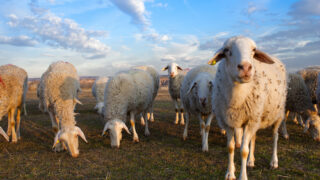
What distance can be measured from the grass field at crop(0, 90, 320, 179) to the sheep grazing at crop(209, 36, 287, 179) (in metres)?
1.01

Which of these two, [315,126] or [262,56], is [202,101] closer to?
[262,56]

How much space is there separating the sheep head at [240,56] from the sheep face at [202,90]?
2.49 metres

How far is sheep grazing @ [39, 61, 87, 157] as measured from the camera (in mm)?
5902

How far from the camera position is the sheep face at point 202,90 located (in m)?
5.99

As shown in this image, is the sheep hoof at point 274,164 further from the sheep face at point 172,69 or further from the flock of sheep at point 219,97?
the sheep face at point 172,69

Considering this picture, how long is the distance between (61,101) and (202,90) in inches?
168

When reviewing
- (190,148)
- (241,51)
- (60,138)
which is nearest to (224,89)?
(241,51)

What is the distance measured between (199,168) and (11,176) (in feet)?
12.8

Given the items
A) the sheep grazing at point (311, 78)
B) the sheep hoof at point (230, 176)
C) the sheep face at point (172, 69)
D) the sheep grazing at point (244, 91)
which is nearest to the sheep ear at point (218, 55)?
the sheep grazing at point (244, 91)

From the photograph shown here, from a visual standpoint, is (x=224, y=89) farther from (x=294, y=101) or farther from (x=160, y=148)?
(x=294, y=101)

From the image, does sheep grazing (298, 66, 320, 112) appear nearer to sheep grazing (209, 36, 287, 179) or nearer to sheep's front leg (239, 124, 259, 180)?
Answer: sheep grazing (209, 36, 287, 179)

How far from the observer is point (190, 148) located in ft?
20.1

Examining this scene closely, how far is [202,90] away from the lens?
19.9 ft

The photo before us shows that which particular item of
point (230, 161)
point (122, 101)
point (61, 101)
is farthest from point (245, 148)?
point (61, 101)
